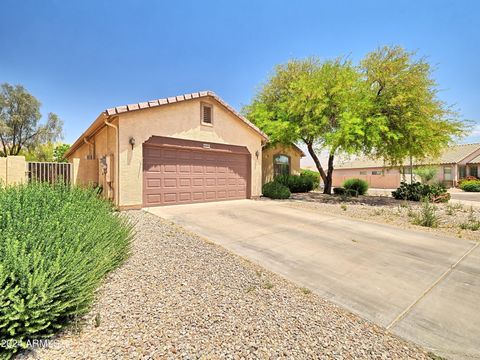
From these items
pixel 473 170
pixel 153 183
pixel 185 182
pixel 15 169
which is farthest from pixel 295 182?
pixel 473 170

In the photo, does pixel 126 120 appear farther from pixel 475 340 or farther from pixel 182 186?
pixel 475 340

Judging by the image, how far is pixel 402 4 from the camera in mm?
9023

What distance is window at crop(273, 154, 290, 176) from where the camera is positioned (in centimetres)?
1866

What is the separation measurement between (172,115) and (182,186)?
3.19 meters

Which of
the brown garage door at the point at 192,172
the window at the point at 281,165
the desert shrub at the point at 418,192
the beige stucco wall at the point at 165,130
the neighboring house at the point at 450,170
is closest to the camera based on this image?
the beige stucco wall at the point at 165,130

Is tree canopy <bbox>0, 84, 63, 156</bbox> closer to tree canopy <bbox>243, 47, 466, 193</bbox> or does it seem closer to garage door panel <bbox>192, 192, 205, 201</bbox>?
garage door panel <bbox>192, 192, 205, 201</bbox>

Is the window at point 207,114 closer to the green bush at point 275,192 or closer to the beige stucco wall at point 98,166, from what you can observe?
the beige stucco wall at point 98,166

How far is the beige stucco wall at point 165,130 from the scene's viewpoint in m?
9.02

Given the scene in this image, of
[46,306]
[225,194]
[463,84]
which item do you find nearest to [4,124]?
[225,194]

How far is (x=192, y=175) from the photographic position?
1080 centimetres

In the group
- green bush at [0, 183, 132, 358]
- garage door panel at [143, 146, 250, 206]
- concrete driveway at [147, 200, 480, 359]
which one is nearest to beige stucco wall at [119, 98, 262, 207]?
garage door panel at [143, 146, 250, 206]

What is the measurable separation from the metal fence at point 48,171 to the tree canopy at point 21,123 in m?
23.0

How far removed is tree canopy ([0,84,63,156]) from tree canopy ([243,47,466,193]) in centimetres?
2844

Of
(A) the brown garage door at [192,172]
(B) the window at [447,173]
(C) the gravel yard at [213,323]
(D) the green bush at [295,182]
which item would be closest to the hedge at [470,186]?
(B) the window at [447,173]
